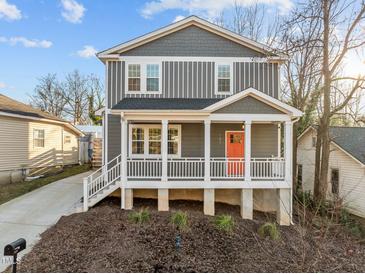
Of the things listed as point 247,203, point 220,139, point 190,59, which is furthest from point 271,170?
point 190,59

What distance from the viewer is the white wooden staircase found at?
31.9 ft

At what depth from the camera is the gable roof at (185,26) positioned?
1193 centimetres

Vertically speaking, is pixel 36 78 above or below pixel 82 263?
above

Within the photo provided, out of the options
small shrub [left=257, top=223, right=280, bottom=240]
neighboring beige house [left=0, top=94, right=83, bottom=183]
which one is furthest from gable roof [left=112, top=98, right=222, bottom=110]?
neighboring beige house [left=0, top=94, right=83, bottom=183]

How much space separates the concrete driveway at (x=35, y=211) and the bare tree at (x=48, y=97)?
31511 millimetres

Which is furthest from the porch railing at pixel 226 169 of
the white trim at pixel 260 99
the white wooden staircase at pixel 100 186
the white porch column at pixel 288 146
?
the white wooden staircase at pixel 100 186

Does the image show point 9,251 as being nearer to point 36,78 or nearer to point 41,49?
point 41,49

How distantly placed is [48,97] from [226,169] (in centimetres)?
3945

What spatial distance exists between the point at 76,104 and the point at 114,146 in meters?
32.9

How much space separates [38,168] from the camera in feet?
55.9

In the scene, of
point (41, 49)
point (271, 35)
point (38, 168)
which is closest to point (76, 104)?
point (41, 49)

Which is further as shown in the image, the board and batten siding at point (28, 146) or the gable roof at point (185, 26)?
the board and batten siding at point (28, 146)

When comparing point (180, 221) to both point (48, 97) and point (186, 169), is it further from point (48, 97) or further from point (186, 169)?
point (48, 97)

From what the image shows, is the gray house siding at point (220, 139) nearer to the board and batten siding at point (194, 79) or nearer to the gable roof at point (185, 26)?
the board and batten siding at point (194, 79)
